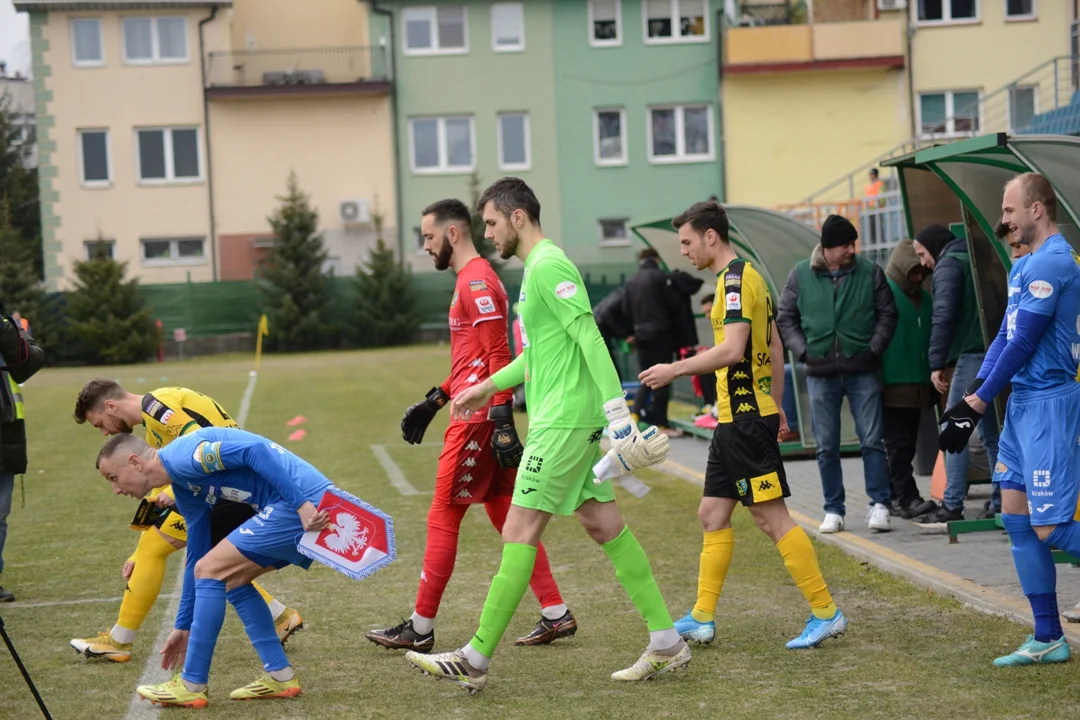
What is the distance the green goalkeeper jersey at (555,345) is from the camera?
5.68m

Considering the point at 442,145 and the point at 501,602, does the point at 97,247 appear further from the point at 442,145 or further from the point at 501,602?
the point at 501,602

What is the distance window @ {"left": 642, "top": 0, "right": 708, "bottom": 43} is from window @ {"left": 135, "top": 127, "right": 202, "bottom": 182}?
47.0ft

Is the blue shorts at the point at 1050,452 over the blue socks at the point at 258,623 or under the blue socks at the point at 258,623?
over

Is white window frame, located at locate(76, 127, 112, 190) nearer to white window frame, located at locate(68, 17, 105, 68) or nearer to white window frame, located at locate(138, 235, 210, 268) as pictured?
white window frame, located at locate(68, 17, 105, 68)

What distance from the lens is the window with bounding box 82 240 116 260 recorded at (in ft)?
128

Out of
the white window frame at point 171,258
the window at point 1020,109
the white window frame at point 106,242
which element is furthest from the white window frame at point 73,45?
the window at point 1020,109

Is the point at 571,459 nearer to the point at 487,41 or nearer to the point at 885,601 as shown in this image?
the point at 885,601

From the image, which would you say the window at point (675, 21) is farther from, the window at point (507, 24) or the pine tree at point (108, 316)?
the pine tree at point (108, 316)

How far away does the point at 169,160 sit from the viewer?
4125 centimetres

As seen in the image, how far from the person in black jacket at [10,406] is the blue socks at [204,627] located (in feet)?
9.82

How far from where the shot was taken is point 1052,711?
509cm

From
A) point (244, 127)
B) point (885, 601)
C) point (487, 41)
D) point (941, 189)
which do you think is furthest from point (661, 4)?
point (885, 601)

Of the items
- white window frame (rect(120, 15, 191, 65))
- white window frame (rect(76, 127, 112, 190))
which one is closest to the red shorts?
white window frame (rect(120, 15, 191, 65))

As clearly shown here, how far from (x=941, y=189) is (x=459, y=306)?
5.07 m
